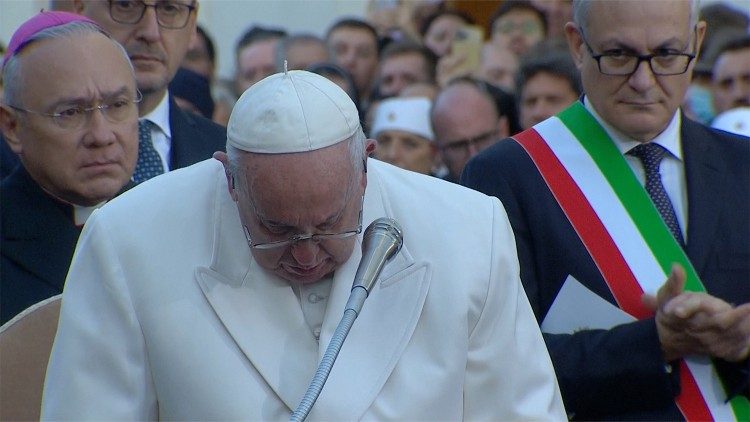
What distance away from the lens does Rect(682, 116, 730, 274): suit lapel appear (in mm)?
3736

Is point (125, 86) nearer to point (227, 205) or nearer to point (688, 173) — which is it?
point (227, 205)

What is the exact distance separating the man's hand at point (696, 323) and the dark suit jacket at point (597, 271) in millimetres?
53

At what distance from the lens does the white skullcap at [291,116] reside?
277 cm

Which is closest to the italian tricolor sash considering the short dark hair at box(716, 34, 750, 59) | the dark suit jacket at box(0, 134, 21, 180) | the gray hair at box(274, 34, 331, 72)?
the dark suit jacket at box(0, 134, 21, 180)

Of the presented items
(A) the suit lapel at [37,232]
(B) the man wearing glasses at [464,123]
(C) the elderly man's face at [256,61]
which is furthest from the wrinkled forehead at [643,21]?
(C) the elderly man's face at [256,61]

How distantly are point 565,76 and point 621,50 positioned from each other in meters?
2.19

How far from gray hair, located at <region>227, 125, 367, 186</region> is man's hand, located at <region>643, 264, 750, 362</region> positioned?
1010 millimetres

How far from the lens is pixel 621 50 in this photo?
3.71 meters

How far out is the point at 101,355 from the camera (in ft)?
9.68

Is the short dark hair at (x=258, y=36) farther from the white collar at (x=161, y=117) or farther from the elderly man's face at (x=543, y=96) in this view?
the white collar at (x=161, y=117)

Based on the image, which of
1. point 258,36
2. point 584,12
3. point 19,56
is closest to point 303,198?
point 584,12

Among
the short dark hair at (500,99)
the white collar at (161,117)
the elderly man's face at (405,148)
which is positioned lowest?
the elderly man's face at (405,148)

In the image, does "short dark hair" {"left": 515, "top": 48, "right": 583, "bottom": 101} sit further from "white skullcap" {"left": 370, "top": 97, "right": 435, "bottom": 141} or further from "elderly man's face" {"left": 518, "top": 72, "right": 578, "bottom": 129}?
"white skullcap" {"left": 370, "top": 97, "right": 435, "bottom": 141}

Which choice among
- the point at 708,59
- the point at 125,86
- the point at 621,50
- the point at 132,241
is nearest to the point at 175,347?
the point at 132,241
